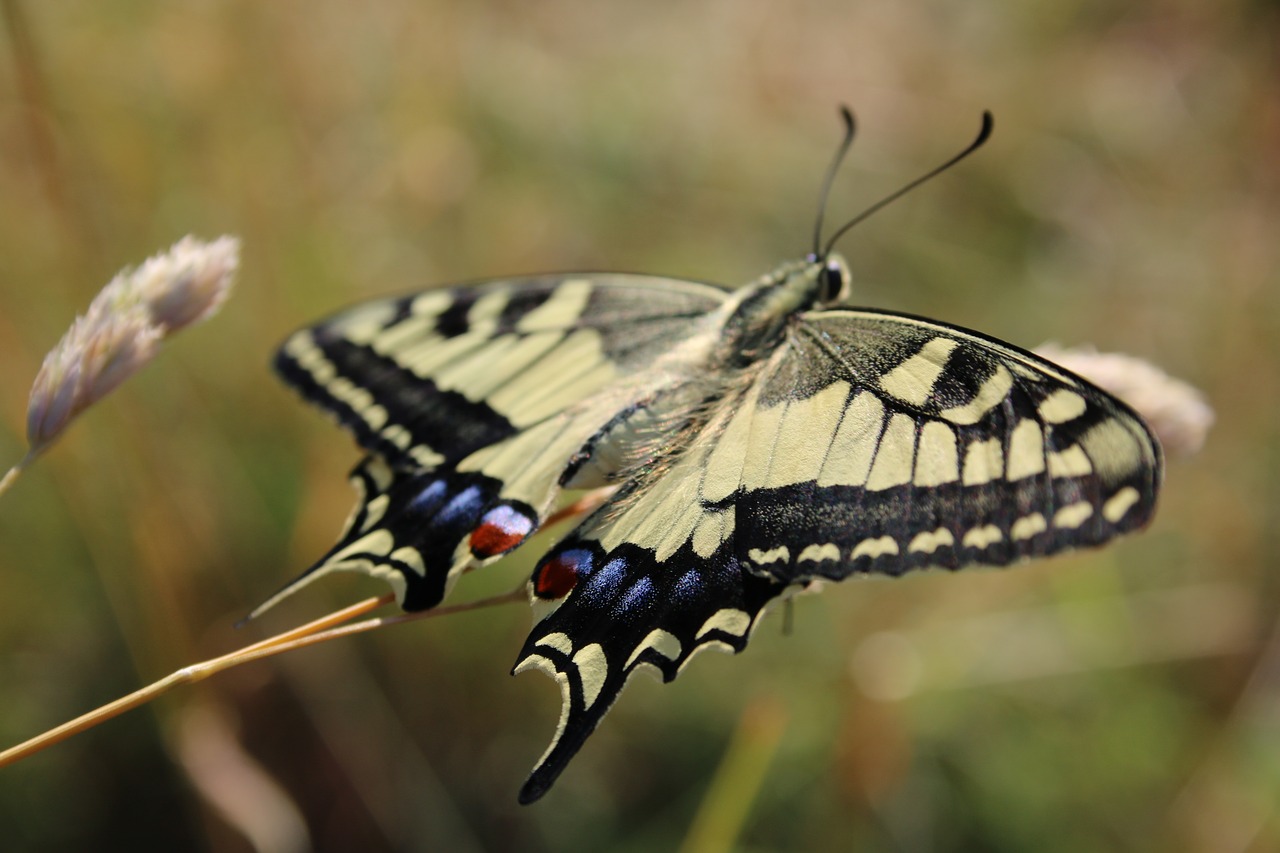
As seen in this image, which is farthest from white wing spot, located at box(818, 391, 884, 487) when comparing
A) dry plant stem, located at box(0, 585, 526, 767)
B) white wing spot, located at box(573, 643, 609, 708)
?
dry plant stem, located at box(0, 585, 526, 767)

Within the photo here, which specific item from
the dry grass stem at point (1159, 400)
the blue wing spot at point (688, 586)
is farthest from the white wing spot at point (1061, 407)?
the blue wing spot at point (688, 586)

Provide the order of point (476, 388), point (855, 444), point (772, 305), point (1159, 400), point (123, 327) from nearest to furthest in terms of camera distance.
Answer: point (123, 327) < point (855, 444) < point (1159, 400) < point (772, 305) < point (476, 388)

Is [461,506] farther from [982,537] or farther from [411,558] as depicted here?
[982,537]

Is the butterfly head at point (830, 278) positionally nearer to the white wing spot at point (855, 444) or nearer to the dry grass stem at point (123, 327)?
the white wing spot at point (855, 444)

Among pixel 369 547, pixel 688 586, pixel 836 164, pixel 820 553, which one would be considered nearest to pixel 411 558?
pixel 369 547

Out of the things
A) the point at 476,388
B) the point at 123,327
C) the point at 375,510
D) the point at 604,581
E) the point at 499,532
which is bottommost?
the point at 604,581

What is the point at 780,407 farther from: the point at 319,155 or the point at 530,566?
→ the point at 319,155

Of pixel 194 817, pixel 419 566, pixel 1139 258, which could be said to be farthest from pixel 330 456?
pixel 1139 258
